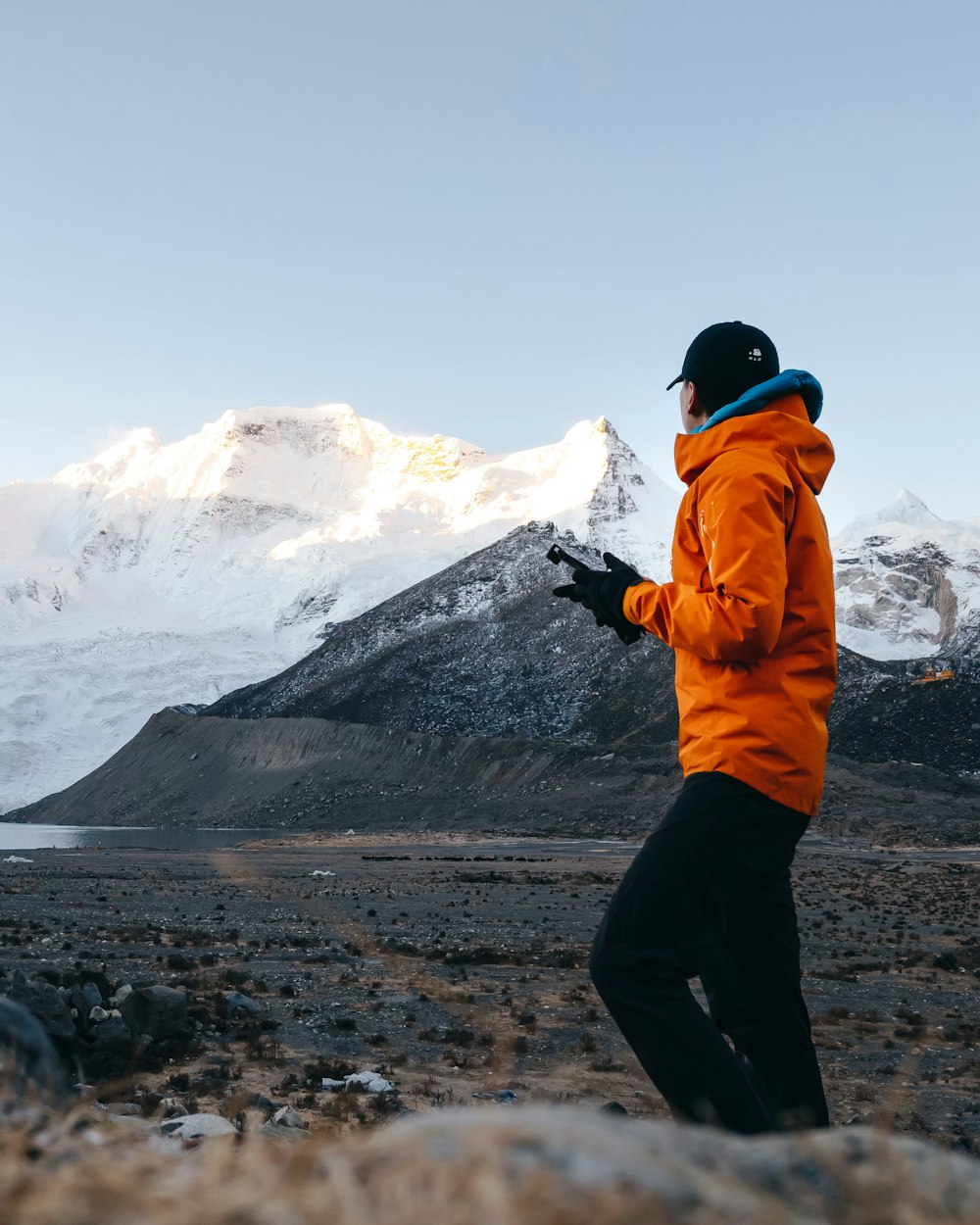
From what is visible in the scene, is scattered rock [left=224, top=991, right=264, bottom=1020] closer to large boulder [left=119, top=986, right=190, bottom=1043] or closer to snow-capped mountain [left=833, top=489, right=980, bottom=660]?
large boulder [left=119, top=986, right=190, bottom=1043]

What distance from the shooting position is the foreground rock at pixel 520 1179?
0.98 meters

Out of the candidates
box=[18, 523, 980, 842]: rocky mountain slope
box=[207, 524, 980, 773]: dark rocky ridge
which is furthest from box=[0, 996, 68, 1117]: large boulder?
box=[207, 524, 980, 773]: dark rocky ridge

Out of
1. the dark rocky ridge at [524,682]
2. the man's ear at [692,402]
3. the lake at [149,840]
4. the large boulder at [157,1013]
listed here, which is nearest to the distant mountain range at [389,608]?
the dark rocky ridge at [524,682]

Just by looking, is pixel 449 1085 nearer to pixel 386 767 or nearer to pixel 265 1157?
pixel 265 1157

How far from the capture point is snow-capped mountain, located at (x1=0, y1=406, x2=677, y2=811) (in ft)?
382

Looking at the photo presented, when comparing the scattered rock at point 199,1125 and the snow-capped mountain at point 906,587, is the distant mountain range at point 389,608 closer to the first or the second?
the snow-capped mountain at point 906,587

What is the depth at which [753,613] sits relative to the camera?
3.16 meters

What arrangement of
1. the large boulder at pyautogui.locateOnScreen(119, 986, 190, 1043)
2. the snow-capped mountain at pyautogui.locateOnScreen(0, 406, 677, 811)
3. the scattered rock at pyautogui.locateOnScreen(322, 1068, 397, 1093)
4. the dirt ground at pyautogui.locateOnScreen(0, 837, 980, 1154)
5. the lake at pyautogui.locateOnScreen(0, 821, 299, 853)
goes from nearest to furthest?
the scattered rock at pyautogui.locateOnScreen(322, 1068, 397, 1093)
the dirt ground at pyautogui.locateOnScreen(0, 837, 980, 1154)
the large boulder at pyautogui.locateOnScreen(119, 986, 190, 1043)
the lake at pyautogui.locateOnScreen(0, 821, 299, 853)
the snow-capped mountain at pyautogui.locateOnScreen(0, 406, 677, 811)

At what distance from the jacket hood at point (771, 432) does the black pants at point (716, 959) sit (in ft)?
3.49

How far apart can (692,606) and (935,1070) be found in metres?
5.06

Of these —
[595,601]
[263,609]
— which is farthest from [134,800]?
[595,601]

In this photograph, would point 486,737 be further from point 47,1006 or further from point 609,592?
point 609,592

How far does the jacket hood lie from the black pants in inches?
41.9

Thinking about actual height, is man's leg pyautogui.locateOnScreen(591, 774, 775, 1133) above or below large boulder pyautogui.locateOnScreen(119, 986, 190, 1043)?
above
